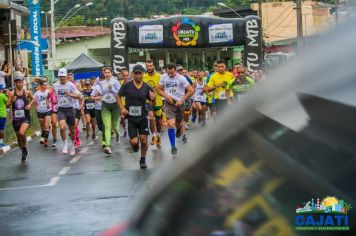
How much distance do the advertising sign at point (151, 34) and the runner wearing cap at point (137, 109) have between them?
2016cm

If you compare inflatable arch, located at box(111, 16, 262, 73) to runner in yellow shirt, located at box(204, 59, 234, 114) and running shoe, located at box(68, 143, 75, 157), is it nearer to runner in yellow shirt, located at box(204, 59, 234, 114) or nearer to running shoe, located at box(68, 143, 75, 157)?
runner in yellow shirt, located at box(204, 59, 234, 114)

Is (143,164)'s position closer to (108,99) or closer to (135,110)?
(135,110)

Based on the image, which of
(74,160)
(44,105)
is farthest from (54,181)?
(44,105)

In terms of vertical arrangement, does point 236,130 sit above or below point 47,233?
above


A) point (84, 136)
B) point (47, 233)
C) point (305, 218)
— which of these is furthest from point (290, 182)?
point (84, 136)

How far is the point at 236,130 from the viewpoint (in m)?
2.00

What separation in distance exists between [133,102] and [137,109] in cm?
14

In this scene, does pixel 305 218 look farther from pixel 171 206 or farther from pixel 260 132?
pixel 171 206

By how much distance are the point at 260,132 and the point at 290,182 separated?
0.19 metres

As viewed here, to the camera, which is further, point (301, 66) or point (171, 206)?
point (171, 206)

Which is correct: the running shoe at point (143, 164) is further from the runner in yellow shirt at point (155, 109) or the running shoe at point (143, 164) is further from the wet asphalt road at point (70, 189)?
the runner in yellow shirt at point (155, 109)

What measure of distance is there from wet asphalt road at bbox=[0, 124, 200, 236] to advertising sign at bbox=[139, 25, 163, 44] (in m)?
16.7

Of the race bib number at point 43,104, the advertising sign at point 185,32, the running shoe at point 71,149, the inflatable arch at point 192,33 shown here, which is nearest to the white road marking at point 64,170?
the running shoe at point 71,149

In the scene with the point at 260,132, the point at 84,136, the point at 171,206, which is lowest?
the point at 84,136
